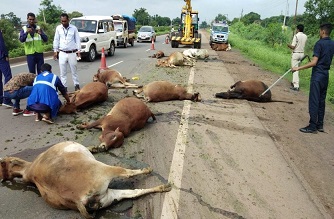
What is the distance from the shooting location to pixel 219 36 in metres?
26.0

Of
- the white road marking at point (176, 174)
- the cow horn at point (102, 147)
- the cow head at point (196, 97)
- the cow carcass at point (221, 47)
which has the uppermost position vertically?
the cow carcass at point (221, 47)

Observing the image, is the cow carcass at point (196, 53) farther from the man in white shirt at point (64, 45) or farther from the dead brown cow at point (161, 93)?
the dead brown cow at point (161, 93)

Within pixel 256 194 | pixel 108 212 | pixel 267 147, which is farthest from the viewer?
pixel 267 147

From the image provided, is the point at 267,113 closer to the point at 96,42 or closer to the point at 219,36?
the point at 96,42

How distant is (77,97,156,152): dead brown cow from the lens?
4.39 metres

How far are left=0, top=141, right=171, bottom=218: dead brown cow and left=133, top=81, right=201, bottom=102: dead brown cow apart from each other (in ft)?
12.2

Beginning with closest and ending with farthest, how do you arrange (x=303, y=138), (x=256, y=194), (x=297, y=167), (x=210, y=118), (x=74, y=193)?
1. (x=74, y=193)
2. (x=256, y=194)
3. (x=297, y=167)
4. (x=303, y=138)
5. (x=210, y=118)

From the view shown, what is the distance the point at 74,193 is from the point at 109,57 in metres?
14.8

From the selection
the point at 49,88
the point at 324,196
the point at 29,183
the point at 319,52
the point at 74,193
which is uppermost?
the point at 319,52

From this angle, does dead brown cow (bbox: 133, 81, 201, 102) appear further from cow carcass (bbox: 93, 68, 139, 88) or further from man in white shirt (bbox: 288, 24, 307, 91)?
man in white shirt (bbox: 288, 24, 307, 91)

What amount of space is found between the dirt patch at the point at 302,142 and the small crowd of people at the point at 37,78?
13.6 ft

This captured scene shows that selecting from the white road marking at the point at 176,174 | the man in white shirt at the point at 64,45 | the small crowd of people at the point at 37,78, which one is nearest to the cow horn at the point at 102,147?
the white road marking at the point at 176,174

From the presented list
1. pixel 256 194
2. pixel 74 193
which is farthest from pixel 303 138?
pixel 74 193

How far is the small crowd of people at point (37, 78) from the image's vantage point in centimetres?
547
